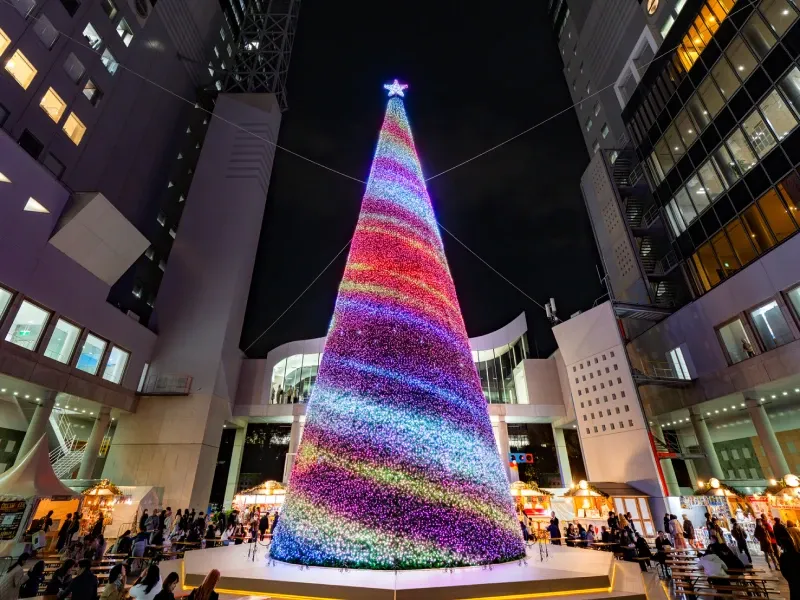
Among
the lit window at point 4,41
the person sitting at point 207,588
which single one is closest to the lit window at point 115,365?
the lit window at point 4,41

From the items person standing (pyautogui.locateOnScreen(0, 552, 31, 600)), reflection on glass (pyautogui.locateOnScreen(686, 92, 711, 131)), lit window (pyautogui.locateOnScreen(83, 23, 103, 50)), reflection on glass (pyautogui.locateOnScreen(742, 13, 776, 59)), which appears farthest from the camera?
lit window (pyautogui.locateOnScreen(83, 23, 103, 50))

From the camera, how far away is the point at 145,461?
909 inches

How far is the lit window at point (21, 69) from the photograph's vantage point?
686 inches

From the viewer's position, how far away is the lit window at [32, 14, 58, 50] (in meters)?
18.5

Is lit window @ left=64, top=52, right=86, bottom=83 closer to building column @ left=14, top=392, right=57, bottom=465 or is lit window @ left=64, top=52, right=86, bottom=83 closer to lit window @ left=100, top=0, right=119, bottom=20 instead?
lit window @ left=100, top=0, right=119, bottom=20

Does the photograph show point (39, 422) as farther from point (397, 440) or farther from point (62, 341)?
point (397, 440)

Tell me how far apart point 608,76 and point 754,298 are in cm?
2620

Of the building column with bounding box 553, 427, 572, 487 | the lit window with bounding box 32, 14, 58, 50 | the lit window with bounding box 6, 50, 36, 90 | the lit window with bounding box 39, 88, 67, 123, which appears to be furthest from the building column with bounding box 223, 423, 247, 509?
the lit window with bounding box 32, 14, 58, 50

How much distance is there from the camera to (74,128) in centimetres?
2103

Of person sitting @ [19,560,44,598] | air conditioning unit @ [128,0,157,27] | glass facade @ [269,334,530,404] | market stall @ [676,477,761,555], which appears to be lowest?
person sitting @ [19,560,44,598]

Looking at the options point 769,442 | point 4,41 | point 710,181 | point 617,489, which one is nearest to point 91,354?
point 4,41

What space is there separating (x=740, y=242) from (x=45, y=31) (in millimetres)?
34549

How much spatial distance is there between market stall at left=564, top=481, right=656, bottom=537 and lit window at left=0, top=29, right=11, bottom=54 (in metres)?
32.3

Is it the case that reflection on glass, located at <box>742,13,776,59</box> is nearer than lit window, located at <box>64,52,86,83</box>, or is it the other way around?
reflection on glass, located at <box>742,13,776,59</box>
